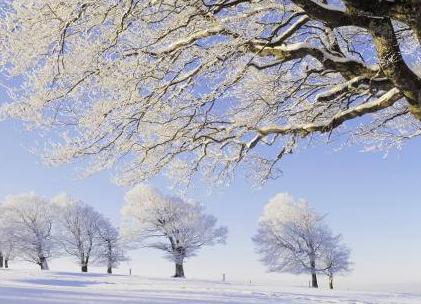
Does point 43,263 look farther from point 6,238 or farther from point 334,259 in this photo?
point 334,259

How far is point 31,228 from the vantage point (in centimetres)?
5006

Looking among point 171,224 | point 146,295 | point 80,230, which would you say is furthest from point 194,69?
point 80,230

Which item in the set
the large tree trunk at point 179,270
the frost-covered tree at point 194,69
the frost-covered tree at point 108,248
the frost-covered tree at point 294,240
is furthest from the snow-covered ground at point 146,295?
the frost-covered tree at point 108,248

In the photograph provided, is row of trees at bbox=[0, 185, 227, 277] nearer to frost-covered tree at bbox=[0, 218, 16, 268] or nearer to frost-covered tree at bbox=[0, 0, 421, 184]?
frost-covered tree at bbox=[0, 218, 16, 268]

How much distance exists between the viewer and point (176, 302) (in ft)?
32.8

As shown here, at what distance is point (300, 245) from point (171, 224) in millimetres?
10536

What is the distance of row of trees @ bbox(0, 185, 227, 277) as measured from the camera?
42.4m

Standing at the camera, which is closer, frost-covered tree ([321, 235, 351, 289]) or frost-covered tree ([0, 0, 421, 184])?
frost-covered tree ([0, 0, 421, 184])

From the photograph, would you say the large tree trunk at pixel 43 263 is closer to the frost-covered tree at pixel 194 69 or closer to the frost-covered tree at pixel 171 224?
the frost-covered tree at pixel 171 224

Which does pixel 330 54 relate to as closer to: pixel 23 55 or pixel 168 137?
pixel 168 137

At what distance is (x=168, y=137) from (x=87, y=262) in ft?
139

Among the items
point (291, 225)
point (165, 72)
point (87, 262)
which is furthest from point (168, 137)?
point (87, 262)

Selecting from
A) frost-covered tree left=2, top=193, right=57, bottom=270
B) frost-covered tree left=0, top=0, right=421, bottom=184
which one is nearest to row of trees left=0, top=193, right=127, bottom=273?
frost-covered tree left=2, top=193, right=57, bottom=270

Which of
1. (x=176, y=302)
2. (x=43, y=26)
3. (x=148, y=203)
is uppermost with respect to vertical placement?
Result: (x=148, y=203)
